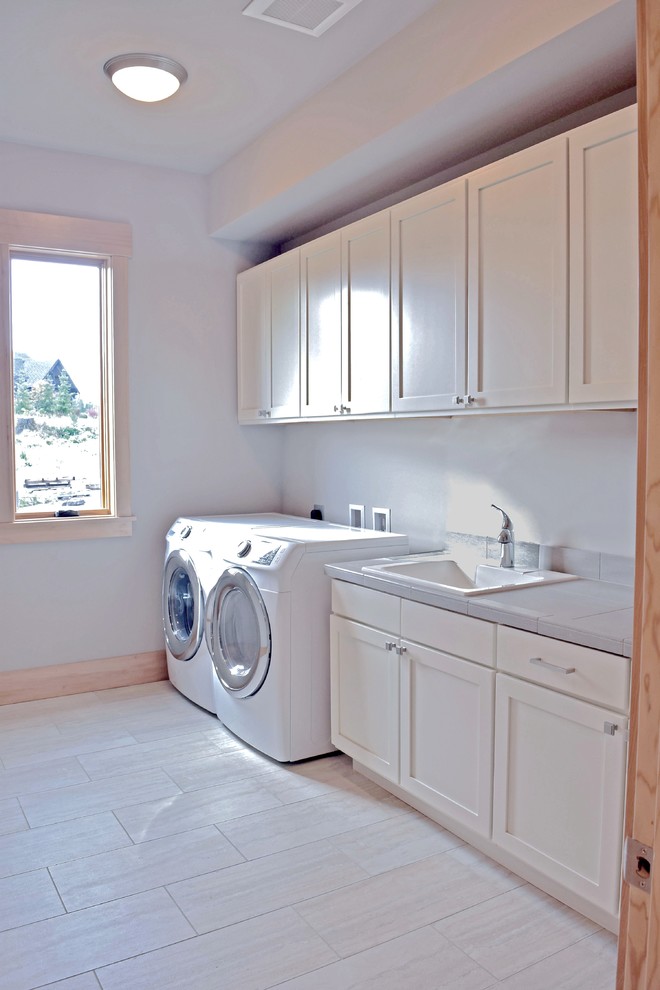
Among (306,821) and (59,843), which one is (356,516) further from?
(59,843)

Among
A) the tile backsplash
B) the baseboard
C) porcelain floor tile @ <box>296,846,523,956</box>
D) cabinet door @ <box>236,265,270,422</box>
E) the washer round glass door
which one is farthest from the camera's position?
cabinet door @ <box>236,265,270,422</box>

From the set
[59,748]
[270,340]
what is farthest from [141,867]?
[270,340]

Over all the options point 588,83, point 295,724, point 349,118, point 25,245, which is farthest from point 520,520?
point 25,245

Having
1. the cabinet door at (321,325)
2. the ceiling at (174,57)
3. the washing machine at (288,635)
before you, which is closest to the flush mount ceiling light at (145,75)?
the ceiling at (174,57)

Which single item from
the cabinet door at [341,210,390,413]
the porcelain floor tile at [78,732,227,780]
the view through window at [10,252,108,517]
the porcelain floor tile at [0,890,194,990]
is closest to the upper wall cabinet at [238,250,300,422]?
the cabinet door at [341,210,390,413]

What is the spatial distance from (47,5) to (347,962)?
2.94 metres

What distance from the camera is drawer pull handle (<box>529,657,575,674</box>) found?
1959 mm

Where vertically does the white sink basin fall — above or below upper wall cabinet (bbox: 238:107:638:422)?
below

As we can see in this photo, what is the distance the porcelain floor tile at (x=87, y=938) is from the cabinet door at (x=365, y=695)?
0.87 m

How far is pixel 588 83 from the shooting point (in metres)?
2.32

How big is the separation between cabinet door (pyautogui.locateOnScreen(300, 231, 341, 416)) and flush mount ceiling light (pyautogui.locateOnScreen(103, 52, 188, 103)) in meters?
0.85

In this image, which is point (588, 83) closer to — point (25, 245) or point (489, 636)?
point (489, 636)

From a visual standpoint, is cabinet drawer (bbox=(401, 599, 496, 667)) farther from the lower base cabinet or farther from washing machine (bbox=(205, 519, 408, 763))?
washing machine (bbox=(205, 519, 408, 763))

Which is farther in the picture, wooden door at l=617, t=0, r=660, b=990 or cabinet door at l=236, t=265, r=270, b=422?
cabinet door at l=236, t=265, r=270, b=422
